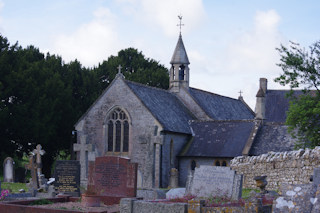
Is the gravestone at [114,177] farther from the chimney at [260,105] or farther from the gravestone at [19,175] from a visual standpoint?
the chimney at [260,105]

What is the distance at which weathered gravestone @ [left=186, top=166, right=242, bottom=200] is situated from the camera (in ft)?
56.4

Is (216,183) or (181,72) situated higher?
(181,72)

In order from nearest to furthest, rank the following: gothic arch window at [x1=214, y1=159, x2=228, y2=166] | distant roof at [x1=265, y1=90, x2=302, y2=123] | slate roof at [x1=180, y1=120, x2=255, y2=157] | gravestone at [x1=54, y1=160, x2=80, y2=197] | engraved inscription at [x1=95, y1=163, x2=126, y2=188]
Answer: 1. engraved inscription at [x1=95, y1=163, x2=126, y2=188]
2. gravestone at [x1=54, y1=160, x2=80, y2=197]
3. gothic arch window at [x1=214, y1=159, x2=228, y2=166]
4. slate roof at [x1=180, y1=120, x2=255, y2=157]
5. distant roof at [x1=265, y1=90, x2=302, y2=123]

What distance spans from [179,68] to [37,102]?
481 inches

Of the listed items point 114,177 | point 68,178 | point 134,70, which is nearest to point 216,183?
point 114,177

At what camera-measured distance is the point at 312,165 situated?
21547 millimetres

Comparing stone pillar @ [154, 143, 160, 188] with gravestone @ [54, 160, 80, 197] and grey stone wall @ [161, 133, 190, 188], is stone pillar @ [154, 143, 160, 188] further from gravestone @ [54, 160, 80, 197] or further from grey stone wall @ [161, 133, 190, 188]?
gravestone @ [54, 160, 80, 197]

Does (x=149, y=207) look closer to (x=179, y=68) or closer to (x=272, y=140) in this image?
(x=272, y=140)

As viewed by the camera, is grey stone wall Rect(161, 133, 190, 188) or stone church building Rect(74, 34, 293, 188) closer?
stone church building Rect(74, 34, 293, 188)

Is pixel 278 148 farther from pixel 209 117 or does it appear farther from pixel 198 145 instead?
pixel 209 117

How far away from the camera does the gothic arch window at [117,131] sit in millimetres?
38094

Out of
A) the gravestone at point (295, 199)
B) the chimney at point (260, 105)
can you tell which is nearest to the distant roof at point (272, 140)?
the chimney at point (260, 105)

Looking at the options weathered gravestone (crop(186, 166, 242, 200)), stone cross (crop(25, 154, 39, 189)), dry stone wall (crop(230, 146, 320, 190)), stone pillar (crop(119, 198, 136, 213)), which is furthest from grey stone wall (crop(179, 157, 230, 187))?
stone pillar (crop(119, 198, 136, 213))

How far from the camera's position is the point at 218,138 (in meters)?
38.7
